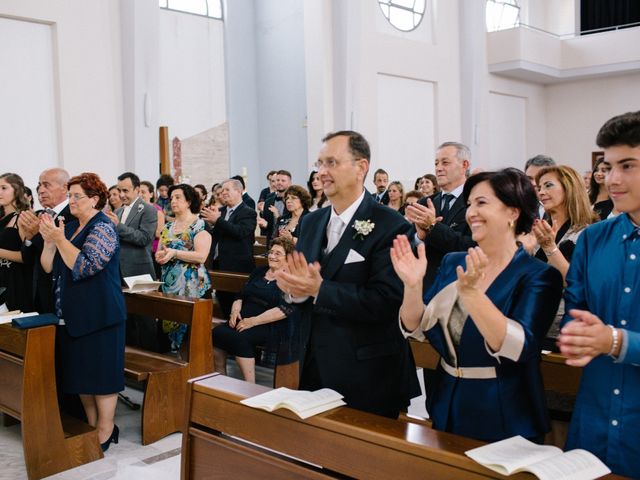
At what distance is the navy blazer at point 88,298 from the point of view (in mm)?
3691

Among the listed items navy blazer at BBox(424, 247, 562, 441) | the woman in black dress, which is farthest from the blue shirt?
the woman in black dress

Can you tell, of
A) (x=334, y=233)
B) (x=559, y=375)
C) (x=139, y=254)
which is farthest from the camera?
(x=139, y=254)

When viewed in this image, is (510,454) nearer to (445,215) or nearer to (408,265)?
(408,265)

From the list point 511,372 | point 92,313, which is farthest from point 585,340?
point 92,313

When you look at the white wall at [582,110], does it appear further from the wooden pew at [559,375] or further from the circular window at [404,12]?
the wooden pew at [559,375]

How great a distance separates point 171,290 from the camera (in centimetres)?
515

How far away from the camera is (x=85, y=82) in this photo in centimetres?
984

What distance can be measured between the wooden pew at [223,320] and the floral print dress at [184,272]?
340 millimetres

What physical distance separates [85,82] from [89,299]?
23.0ft

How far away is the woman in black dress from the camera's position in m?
4.80

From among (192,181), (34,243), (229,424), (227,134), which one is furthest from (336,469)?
(227,134)

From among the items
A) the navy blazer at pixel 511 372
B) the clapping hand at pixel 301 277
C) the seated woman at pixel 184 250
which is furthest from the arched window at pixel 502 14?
the navy blazer at pixel 511 372

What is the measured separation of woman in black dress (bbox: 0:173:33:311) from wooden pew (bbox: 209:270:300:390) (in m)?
1.44

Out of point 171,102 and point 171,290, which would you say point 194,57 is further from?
point 171,290
